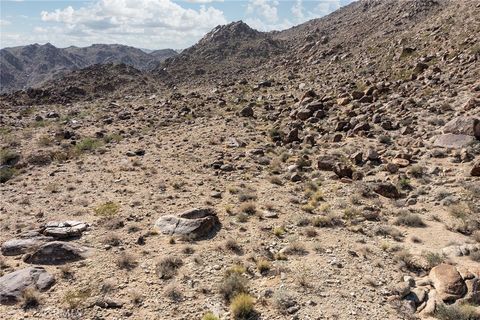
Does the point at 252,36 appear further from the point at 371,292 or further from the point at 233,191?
the point at 371,292

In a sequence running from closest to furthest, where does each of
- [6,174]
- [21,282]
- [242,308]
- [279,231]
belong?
[242,308]
[21,282]
[279,231]
[6,174]

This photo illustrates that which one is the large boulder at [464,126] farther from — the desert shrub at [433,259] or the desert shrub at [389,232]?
the desert shrub at [433,259]

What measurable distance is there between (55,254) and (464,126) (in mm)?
18204

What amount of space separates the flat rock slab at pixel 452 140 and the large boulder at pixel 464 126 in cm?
29

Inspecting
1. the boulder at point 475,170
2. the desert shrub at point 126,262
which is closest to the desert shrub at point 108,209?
the desert shrub at point 126,262

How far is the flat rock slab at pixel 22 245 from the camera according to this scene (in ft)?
40.3

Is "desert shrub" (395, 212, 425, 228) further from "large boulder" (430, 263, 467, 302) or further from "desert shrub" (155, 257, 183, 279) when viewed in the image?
"desert shrub" (155, 257, 183, 279)

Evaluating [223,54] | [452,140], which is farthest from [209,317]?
[223,54]

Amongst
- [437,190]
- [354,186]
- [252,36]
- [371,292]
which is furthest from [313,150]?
[252,36]

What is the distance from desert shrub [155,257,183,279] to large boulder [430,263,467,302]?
6659 millimetres

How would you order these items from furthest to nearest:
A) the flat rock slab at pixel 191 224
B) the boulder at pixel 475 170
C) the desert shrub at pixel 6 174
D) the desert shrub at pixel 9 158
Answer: the desert shrub at pixel 9 158 → the desert shrub at pixel 6 174 → the boulder at pixel 475 170 → the flat rock slab at pixel 191 224

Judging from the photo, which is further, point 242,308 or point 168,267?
point 168,267

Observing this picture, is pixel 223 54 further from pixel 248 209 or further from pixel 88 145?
pixel 248 209

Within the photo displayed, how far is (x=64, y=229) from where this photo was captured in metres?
13.4
